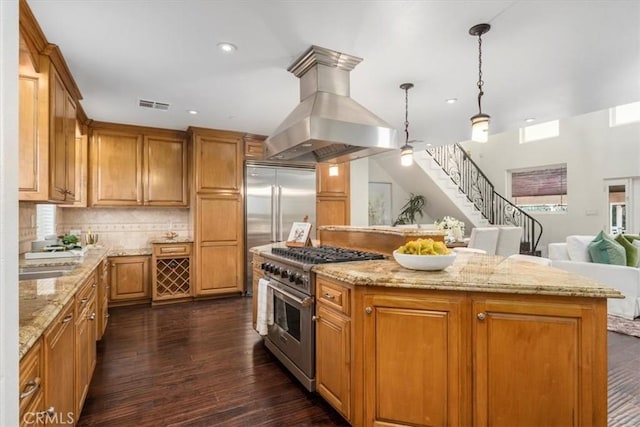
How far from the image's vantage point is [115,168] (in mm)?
4473

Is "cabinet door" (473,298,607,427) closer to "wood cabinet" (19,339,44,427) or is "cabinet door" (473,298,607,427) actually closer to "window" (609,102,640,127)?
"wood cabinet" (19,339,44,427)

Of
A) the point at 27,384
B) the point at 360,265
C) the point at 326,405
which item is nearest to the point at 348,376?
the point at 326,405

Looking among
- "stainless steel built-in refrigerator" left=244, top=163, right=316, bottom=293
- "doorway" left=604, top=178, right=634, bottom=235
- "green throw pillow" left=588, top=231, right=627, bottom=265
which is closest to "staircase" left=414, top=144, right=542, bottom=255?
"doorway" left=604, top=178, right=634, bottom=235

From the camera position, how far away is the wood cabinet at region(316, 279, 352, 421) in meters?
1.88

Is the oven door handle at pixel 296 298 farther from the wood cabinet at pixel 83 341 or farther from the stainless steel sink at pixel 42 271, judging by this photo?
the stainless steel sink at pixel 42 271

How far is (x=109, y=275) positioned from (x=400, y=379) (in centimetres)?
413

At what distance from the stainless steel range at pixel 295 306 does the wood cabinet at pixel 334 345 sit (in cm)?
8

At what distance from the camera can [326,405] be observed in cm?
218

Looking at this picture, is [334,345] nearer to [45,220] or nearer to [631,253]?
[45,220]

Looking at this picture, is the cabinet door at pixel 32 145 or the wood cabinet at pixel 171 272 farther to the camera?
the wood cabinet at pixel 171 272

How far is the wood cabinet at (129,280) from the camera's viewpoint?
14.3 feet

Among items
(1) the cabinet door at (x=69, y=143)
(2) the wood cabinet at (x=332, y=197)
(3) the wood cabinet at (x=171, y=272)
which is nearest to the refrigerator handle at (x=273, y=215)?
(2) the wood cabinet at (x=332, y=197)

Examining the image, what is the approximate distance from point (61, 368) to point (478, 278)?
6.77ft

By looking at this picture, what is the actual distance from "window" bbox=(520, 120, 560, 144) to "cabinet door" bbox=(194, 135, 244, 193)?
6462 mm
